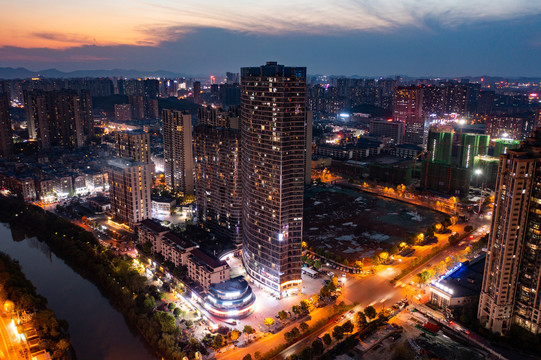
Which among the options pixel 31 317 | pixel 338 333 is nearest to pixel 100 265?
pixel 31 317

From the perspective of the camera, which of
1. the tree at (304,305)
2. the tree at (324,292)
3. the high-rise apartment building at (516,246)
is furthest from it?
the tree at (324,292)

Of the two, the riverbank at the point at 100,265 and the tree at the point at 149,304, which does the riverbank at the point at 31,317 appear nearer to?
the riverbank at the point at 100,265

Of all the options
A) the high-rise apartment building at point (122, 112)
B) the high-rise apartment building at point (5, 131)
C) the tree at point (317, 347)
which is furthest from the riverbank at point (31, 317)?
the high-rise apartment building at point (122, 112)

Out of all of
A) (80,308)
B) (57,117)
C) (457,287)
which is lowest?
(80,308)

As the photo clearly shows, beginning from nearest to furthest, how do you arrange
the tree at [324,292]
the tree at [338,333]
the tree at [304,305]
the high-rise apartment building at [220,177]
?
1. the tree at [338,333]
2. the tree at [304,305]
3. the tree at [324,292]
4. the high-rise apartment building at [220,177]

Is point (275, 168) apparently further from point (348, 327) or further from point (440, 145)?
point (440, 145)

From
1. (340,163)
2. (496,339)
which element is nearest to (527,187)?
(496,339)

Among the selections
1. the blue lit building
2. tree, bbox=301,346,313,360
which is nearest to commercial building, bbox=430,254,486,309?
tree, bbox=301,346,313,360
